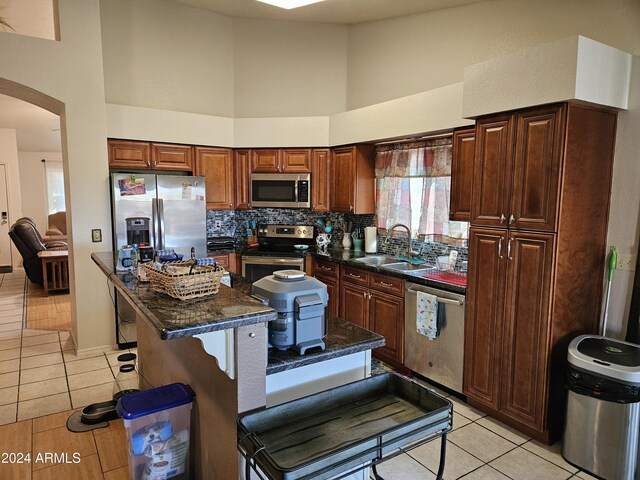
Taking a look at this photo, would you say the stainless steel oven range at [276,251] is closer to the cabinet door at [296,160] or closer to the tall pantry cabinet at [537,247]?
the cabinet door at [296,160]

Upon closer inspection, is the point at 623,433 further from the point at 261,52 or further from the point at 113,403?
the point at 261,52

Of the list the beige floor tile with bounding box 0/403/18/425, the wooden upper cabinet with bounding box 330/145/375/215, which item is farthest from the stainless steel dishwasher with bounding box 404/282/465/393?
the beige floor tile with bounding box 0/403/18/425

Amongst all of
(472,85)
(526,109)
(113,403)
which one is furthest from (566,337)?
(113,403)

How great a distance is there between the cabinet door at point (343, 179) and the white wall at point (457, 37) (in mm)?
668

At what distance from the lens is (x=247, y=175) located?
195 inches

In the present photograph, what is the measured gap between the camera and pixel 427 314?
3361mm

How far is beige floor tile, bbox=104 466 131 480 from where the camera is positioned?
2.41m

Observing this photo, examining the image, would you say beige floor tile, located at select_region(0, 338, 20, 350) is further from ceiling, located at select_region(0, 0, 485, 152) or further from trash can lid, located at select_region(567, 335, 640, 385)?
trash can lid, located at select_region(567, 335, 640, 385)

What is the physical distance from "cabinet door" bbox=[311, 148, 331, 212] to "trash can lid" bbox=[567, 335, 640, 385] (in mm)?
2895

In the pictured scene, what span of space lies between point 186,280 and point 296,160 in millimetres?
3411

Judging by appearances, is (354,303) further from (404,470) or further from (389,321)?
(404,470)

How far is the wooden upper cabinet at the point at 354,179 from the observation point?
4570mm

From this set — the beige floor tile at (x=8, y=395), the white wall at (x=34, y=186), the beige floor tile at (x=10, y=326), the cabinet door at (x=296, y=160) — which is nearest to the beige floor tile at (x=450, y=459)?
the beige floor tile at (x=8, y=395)

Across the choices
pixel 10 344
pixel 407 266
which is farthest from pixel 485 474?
pixel 10 344
